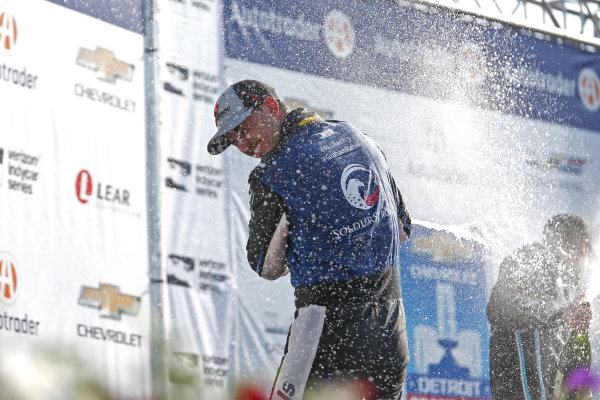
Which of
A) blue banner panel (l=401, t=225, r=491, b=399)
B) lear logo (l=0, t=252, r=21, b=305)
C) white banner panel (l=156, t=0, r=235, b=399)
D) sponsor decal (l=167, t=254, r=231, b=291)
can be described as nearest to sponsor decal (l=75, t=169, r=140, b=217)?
white banner panel (l=156, t=0, r=235, b=399)

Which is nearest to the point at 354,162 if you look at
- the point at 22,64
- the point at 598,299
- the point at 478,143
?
the point at 22,64

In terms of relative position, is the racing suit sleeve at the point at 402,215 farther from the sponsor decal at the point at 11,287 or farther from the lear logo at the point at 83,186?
the lear logo at the point at 83,186

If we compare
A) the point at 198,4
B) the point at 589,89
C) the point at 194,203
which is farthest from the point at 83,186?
the point at 589,89

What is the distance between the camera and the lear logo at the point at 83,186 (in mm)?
4836

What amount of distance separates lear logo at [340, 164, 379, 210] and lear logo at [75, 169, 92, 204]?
7.39ft

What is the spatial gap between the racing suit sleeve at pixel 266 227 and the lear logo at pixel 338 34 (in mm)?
3618

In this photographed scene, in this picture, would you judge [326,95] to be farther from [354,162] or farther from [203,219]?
[354,162]

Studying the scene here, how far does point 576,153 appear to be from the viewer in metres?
7.64

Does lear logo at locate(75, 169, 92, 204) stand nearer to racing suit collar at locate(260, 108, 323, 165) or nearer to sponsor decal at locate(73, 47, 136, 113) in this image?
sponsor decal at locate(73, 47, 136, 113)

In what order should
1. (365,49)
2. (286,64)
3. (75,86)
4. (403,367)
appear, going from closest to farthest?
1. (403,367)
2. (75,86)
3. (286,64)
4. (365,49)

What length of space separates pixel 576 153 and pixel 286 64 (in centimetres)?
300

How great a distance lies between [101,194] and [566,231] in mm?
4048

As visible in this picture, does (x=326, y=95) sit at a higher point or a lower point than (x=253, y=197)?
higher

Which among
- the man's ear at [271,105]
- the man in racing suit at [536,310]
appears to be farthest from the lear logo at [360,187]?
the man in racing suit at [536,310]
